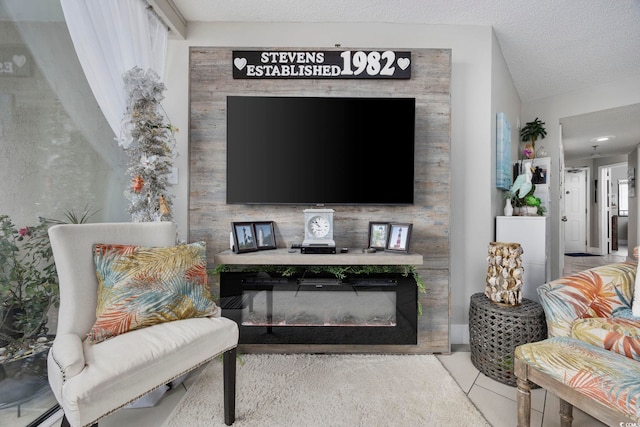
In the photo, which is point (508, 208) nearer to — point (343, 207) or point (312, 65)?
point (343, 207)

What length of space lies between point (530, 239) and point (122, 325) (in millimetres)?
2840

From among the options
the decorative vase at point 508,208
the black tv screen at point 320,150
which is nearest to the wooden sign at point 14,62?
the black tv screen at point 320,150

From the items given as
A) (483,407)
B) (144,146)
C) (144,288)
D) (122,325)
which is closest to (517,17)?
(483,407)

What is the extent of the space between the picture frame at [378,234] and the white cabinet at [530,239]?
3.53 feet

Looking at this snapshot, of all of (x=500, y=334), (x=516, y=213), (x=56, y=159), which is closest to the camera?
(x=56, y=159)

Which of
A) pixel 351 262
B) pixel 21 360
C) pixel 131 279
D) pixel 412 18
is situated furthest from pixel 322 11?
pixel 21 360

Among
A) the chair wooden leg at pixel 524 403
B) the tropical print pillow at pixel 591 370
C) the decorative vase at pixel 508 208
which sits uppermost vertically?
the decorative vase at pixel 508 208

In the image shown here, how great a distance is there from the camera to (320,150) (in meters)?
2.21

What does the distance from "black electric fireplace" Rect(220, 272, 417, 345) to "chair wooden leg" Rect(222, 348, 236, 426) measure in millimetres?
624

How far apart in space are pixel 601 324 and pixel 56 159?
2.75 meters

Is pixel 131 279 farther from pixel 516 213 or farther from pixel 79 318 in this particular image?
pixel 516 213

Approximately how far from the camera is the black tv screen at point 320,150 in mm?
2199

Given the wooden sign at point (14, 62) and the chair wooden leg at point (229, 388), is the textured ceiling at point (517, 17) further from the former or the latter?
the chair wooden leg at point (229, 388)

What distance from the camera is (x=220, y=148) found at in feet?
7.55
